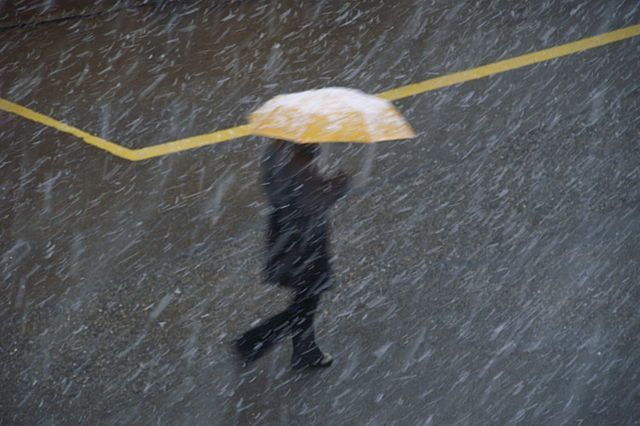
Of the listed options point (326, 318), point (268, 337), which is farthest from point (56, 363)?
point (326, 318)

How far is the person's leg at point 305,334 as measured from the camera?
223 inches

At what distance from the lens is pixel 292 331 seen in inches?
227

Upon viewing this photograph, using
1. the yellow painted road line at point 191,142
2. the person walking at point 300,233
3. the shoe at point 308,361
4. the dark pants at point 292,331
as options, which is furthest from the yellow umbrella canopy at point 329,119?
the yellow painted road line at point 191,142

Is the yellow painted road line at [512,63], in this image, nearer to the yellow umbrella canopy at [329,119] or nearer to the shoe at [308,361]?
the yellow umbrella canopy at [329,119]

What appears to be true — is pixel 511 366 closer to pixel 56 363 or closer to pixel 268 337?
pixel 268 337

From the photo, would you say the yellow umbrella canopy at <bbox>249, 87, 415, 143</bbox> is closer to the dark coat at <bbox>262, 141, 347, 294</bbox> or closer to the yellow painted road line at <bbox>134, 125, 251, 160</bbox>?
the dark coat at <bbox>262, 141, 347, 294</bbox>

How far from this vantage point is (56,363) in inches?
229

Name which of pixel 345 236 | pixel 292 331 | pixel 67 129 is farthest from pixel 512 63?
pixel 292 331

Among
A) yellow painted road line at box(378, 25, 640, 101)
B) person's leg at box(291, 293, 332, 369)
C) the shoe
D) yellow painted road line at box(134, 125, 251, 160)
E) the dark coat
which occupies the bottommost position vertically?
yellow painted road line at box(378, 25, 640, 101)

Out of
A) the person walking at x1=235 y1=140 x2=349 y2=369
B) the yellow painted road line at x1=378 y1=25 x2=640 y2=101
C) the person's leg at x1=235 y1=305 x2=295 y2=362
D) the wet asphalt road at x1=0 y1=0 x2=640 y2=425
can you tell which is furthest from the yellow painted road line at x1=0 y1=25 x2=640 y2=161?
the person walking at x1=235 y1=140 x2=349 y2=369

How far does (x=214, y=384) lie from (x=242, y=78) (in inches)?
159

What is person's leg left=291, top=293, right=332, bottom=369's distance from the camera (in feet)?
18.6

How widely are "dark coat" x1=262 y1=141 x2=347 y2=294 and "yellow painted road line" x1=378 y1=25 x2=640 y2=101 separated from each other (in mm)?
3413

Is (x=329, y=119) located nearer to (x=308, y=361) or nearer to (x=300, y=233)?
(x=300, y=233)
